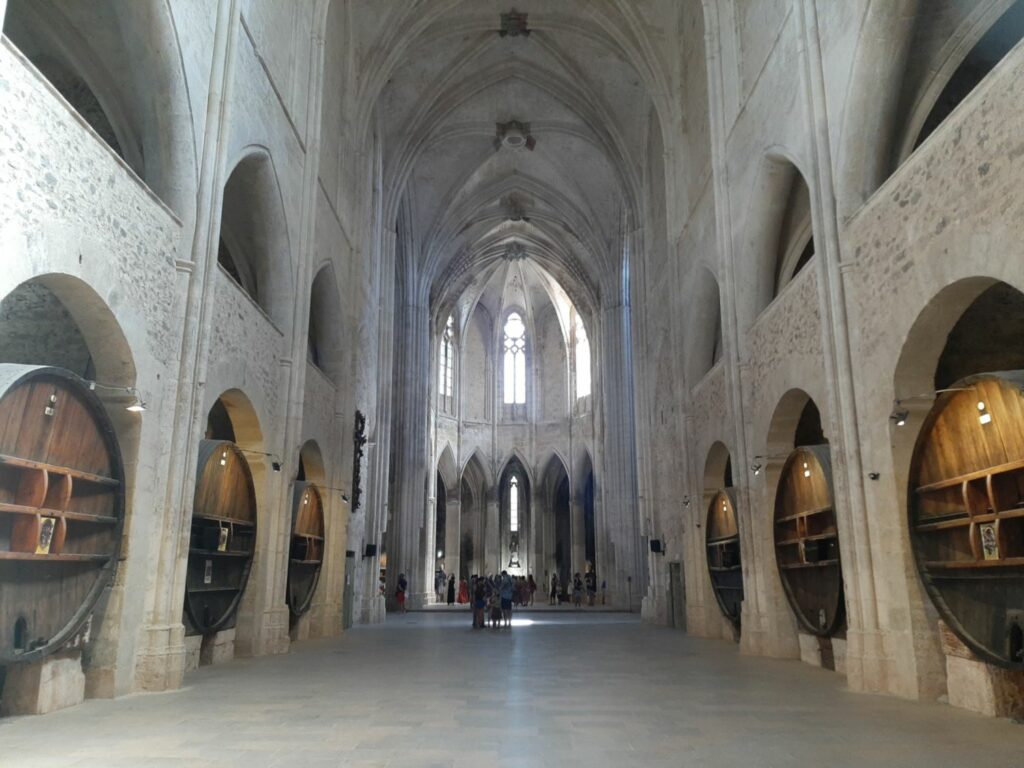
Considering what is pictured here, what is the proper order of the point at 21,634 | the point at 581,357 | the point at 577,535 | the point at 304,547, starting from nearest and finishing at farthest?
1. the point at 21,634
2. the point at 304,547
3. the point at 577,535
4. the point at 581,357

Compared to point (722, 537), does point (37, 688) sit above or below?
below

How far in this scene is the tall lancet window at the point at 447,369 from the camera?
41.6 metres

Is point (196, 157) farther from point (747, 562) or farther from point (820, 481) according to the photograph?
point (747, 562)

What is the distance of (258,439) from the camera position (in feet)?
38.1

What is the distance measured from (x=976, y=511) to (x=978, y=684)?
5.20 feet

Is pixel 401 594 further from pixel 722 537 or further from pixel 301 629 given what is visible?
pixel 722 537

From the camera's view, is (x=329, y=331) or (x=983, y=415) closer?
(x=983, y=415)

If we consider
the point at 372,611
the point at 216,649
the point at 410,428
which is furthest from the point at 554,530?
the point at 216,649

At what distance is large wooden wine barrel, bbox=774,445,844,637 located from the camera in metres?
9.30

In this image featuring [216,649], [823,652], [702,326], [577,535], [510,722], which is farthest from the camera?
[577,535]

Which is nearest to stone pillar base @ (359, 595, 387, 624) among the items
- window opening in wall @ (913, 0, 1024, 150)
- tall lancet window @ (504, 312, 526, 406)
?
window opening in wall @ (913, 0, 1024, 150)

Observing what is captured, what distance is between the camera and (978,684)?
6.57m

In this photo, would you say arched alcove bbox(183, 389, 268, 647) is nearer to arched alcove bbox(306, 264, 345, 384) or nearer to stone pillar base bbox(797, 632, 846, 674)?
arched alcove bbox(306, 264, 345, 384)

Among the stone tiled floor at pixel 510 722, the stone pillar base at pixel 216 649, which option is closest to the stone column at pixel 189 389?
the stone tiled floor at pixel 510 722
